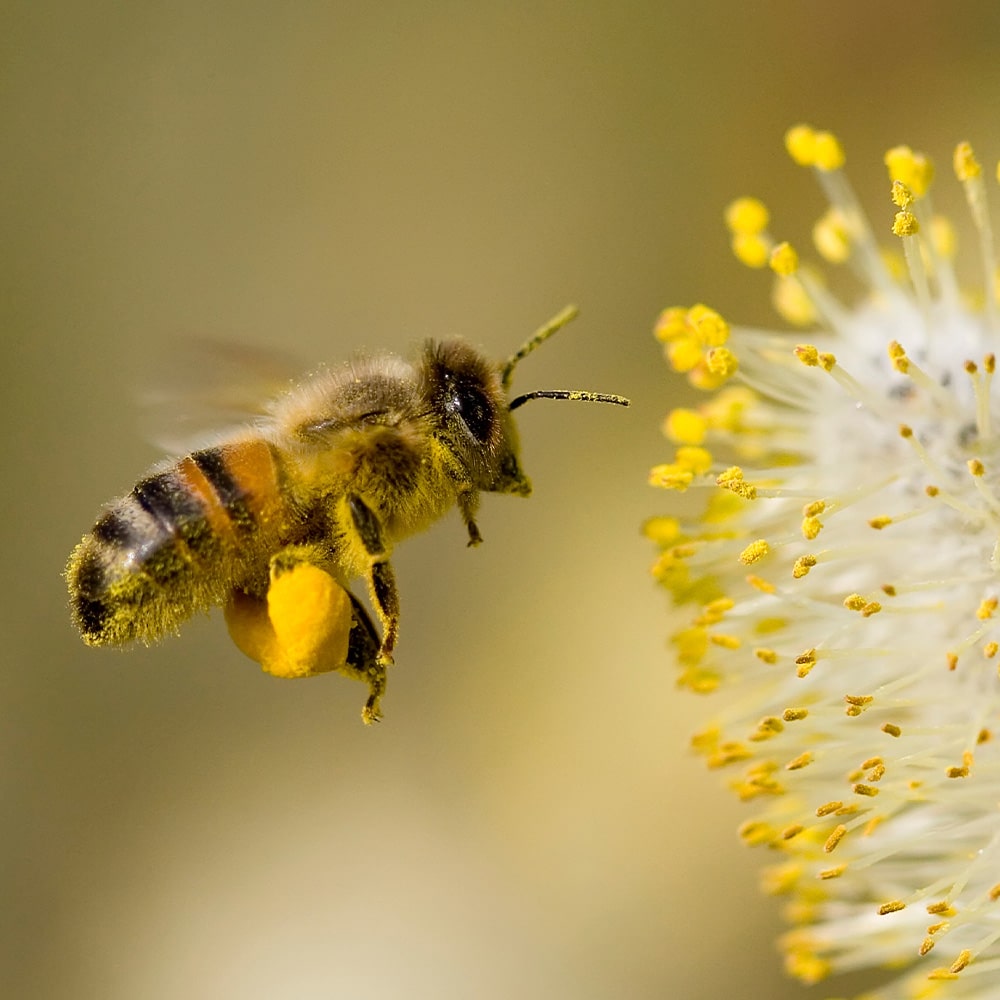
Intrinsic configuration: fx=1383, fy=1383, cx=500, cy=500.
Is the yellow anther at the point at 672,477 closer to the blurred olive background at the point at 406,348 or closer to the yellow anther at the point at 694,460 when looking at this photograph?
the yellow anther at the point at 694,460

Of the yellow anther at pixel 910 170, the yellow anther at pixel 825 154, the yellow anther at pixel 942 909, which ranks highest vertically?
the yellow anther at pixel 825 154

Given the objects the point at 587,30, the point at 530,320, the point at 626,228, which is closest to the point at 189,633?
the point at 530,320

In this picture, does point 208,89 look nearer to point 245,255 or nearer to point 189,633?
point 245,255

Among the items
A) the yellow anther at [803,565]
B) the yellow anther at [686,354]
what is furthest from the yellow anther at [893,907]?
the yellow anther at [686,354]

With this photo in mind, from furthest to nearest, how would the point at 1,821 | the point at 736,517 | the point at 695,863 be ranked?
1. the point at 1,821
2. the point at 695,863
3. the point at 736,517

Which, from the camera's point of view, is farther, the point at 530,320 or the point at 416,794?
the point at 530,320

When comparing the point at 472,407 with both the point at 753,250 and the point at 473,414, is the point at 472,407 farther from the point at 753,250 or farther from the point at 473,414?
the point at 753,250
